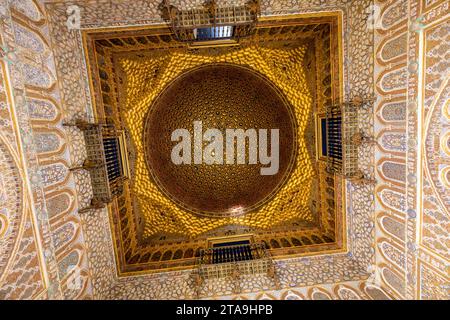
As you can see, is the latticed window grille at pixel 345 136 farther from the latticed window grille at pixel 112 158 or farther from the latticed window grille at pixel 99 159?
the latticed window grille at pixel 112 158

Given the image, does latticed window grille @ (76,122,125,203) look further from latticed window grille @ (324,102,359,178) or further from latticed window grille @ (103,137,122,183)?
latticed window grille @ (324,102,359,178)

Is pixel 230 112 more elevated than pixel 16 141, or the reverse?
pixel 230 112

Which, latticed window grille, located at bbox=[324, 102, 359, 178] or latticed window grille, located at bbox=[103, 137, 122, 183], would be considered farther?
latticed window grille, located at bbox=[103, 137, 122, 183]

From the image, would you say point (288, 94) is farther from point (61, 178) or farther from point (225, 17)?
point (61, 178)

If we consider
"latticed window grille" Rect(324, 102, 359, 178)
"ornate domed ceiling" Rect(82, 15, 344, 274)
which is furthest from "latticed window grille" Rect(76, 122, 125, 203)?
"latticed window grille" Rect(324, 102, 359, 178)

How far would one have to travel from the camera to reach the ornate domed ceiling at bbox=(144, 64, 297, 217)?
1012cm

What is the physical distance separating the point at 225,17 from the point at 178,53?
310 centimetres

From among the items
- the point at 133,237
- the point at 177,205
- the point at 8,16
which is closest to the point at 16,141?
the point at 8,16

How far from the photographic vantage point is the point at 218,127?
11617mm

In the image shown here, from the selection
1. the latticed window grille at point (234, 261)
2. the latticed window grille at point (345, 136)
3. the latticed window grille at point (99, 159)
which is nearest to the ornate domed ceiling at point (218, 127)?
the latticed window grille at point (234, 261)

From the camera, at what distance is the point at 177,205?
10.6 m

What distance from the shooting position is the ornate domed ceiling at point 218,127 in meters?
10.1

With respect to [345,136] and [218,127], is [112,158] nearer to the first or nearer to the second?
[218,127]

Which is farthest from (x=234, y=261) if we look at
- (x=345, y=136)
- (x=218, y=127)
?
(x=218, y=127)
